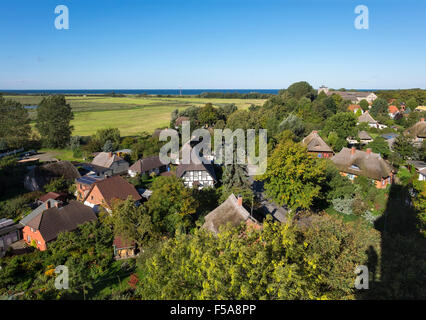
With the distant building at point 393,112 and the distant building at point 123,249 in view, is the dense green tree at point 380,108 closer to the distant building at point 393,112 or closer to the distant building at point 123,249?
the distant building at point 393,112

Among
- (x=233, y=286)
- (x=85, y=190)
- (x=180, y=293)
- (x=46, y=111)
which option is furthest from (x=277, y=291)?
(x=46, y=111)

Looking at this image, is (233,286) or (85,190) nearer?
(233,286)

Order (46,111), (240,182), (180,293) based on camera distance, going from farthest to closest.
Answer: (46,111) < (240,182) < (180,293)

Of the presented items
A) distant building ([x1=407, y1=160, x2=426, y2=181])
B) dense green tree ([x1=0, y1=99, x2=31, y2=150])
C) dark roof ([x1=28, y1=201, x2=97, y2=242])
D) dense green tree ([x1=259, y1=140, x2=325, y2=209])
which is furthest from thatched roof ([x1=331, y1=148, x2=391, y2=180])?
dense green tree ([x1=0, y1=99, x2=31, y2=150])

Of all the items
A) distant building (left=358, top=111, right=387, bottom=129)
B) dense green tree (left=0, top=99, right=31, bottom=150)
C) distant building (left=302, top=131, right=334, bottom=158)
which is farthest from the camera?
distant building (left=358, top=111, right=387, bottom=129)

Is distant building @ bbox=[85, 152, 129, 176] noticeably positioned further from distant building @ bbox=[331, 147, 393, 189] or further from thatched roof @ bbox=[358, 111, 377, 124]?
thatched roof @ bbox=[358, 111, 377, 124]

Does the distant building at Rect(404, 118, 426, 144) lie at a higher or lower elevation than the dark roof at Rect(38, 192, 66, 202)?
higher

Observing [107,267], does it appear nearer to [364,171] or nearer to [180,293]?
[180,293]

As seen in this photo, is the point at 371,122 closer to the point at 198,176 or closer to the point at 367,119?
the point at 367,119
